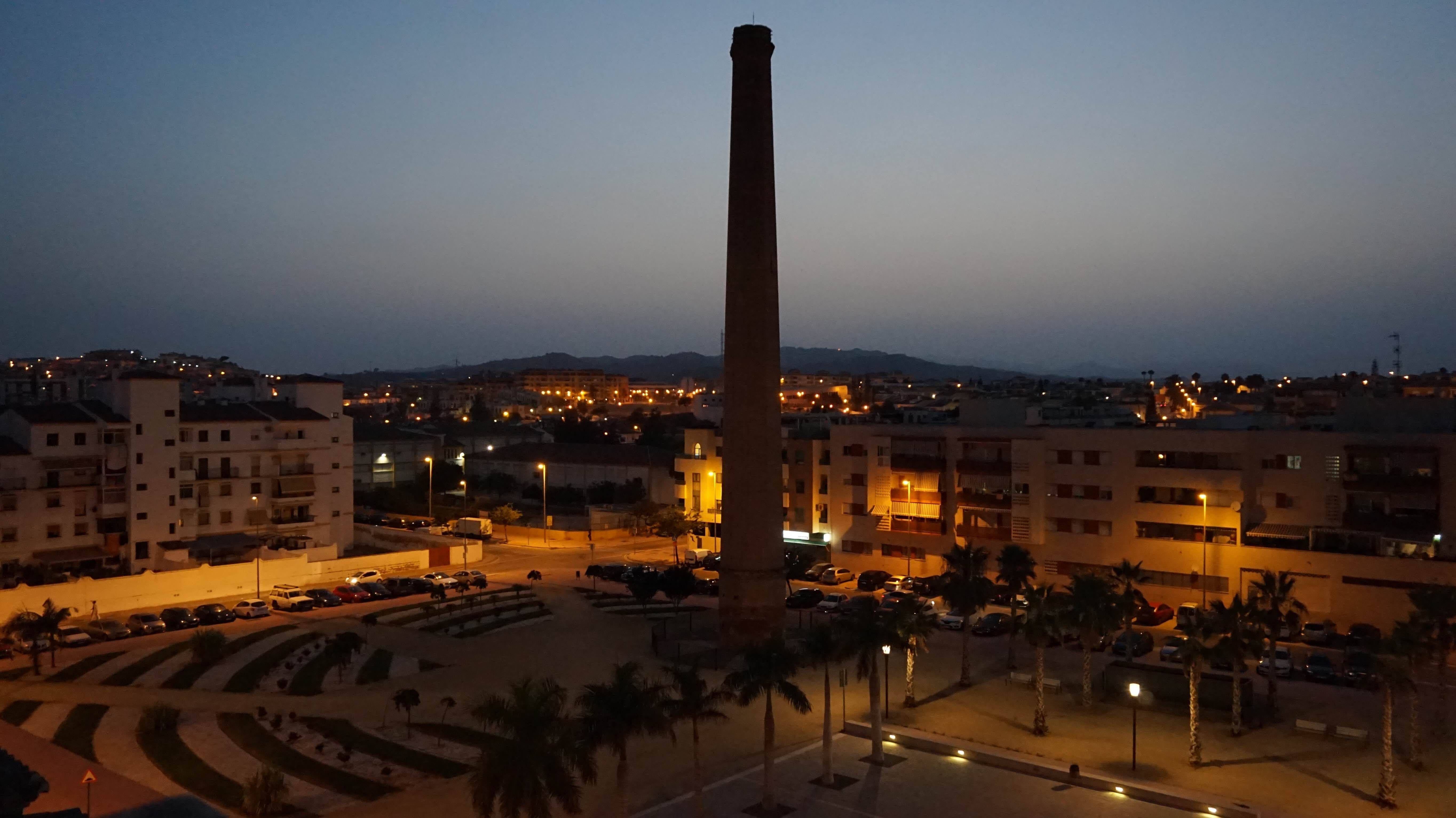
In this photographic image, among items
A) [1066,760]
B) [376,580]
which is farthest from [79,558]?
[1066,760]

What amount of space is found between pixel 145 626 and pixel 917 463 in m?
35.4

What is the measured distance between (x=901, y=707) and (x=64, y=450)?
4131 centimetres

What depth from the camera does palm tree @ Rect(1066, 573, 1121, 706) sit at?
26.9m

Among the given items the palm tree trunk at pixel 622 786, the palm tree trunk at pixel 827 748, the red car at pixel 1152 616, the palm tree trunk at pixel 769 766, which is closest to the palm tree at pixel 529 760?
the palm tree trunk at pixel 622 786

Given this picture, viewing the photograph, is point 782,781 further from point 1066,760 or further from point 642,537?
point 642,537

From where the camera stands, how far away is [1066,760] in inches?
968

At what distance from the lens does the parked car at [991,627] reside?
3966 centimetres

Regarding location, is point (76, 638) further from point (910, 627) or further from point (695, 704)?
point (910, 627)

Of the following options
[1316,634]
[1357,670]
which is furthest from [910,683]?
[1316,634]

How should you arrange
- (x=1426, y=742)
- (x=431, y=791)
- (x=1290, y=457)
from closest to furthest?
(x=431, y=791), (x=1426, y=742), (x=1290, y=457)

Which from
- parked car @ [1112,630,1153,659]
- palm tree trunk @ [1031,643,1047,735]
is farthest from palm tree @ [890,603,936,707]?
parked car @ [1112,630,1153,659]

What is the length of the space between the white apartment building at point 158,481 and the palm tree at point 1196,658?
43.5 m

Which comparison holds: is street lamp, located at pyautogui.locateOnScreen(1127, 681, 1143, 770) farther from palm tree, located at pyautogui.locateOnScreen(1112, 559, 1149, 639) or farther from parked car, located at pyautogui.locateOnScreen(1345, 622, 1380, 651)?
parked car, located at pyautogui.locateOnScreen(1345, 622, 1380, 651)

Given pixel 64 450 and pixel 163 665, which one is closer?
pixel 163 665
